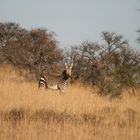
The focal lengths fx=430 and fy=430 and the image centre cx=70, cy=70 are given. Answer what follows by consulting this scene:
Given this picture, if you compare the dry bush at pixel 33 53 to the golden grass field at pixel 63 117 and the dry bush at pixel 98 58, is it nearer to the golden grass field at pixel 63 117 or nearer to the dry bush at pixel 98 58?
the dry bush at pixel 98 58

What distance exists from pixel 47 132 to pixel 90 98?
5910 millimetres

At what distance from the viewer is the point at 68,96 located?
14711mm

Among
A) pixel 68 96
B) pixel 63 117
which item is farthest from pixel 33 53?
pixel 63 117

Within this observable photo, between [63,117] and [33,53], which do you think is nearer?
[63,117]

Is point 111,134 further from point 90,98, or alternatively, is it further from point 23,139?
point 90,98

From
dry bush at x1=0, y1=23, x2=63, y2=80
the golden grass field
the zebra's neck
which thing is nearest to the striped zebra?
the zebra's neck

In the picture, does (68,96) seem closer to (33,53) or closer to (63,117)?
(63,117)

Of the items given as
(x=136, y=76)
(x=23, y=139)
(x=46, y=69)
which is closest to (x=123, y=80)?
(x=136, y=76)

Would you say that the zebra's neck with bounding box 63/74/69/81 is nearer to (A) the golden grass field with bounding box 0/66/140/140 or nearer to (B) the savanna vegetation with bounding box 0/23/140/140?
(B) the savanna vegetation with bounding box 0/23/140/140

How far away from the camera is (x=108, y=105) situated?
13.1m

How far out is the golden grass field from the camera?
8.71m

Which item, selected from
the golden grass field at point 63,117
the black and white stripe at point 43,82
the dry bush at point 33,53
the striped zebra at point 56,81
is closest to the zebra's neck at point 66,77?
the striped zebra at point 56,81

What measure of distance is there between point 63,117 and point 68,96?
13.1ft

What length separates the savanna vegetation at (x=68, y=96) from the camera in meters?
9.16
